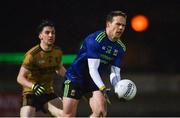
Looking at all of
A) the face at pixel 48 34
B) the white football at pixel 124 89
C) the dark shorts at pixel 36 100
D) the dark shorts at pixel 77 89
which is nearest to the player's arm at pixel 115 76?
the white football at pixel 124 89

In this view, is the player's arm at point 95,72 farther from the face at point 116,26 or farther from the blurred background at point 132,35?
the blurred background at point 132,35

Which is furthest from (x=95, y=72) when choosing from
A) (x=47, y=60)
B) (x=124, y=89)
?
(x=47, y=60)

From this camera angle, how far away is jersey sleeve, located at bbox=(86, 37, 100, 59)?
10.8m

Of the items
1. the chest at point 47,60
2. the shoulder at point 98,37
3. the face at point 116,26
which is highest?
the face at point 116,26

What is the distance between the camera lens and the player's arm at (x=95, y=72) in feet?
35.2

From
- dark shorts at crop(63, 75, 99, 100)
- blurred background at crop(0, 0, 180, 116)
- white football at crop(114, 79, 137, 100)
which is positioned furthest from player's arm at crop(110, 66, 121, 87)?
blurred background at crop(0, 0, 180, 116)

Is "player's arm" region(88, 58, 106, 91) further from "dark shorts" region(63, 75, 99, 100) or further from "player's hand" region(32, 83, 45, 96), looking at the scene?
"player's hand" region(32, 83, 45, 96)

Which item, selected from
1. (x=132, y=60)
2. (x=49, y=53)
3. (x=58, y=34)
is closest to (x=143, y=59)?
(x=132, y=60)

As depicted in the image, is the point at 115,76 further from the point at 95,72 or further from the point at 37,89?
the point at 37,89

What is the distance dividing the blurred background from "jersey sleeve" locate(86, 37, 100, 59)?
633 cm

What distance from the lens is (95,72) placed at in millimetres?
10750

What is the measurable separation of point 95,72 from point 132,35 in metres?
7.58

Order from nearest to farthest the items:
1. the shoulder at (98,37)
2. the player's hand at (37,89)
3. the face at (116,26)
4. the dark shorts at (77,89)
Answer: the face at (116,26) < the shoulder at (98,37) < the dark shorts at (77,89) < the player's hand at (37,89)

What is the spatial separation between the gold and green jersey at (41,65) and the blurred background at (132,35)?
5.38m
